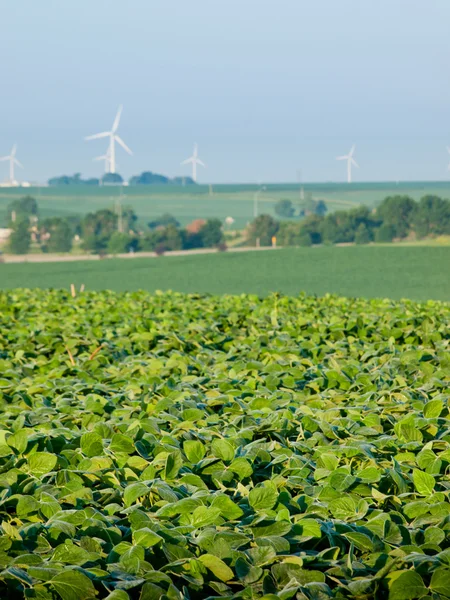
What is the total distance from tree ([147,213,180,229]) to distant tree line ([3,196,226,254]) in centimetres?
30

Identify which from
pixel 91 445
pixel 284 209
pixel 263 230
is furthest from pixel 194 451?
pixel 284 209

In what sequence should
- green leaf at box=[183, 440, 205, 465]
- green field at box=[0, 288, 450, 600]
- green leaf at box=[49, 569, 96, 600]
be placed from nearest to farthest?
green leaf at box=[49, 569, 96, 600] → green field at box=[0, 288, 450, 600] → green leaf at box=[183, 440, 205, 465]

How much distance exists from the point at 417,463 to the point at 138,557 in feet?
3.56

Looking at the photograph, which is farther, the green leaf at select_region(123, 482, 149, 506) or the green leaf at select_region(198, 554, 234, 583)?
the green leaf at select_region(123, 482, 149, 506)

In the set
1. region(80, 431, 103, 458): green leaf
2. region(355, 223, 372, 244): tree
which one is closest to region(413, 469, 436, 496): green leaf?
region(80, 431, 103, 458): green leaf

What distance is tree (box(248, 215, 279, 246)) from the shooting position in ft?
147

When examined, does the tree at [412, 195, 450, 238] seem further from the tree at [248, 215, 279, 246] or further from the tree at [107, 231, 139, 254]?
the tree at [107, 231, 139, 254]

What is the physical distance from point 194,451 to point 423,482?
70 centimetres

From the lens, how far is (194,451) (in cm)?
265

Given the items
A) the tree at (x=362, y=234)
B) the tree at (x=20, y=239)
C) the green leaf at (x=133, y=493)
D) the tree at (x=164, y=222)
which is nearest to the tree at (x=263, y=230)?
the tree at (x=362, y=234)

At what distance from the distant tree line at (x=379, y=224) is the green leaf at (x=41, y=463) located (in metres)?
40.8

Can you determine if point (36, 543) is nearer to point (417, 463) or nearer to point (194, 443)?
point (194, 443)

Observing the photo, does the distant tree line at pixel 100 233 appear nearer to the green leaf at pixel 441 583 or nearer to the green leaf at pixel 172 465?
the green leaf at pixel 172 465

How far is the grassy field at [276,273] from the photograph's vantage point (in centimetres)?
2945
